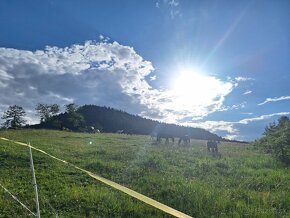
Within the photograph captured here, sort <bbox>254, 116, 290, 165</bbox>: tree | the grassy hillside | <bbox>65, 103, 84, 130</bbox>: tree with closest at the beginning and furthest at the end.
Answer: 1. the grassy hillside
2. <bbox>254, 116, 290, 165</bbox>: tree
3. <bbox>65, 103, 84, 130</bbox>: tree

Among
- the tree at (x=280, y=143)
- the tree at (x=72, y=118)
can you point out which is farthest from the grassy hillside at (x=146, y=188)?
the tree at (x=72, y=118)

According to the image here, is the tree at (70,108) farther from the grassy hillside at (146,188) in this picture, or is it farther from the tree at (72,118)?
the grassy hillside at (146,188)

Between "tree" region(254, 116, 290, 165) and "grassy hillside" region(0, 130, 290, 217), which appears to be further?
"tree" region(254, 116, 290, 165)

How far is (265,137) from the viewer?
107 ft

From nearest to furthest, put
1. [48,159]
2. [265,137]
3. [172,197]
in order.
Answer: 1. [172,197]
2. [48,159]
3. [265,137]

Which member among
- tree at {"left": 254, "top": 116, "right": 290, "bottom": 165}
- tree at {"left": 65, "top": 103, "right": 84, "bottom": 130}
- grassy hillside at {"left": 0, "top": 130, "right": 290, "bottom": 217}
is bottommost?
grassy hillside at {"left": 0, "top": 130, "right": 290, "bottom": 217}

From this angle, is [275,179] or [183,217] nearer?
[183,217]

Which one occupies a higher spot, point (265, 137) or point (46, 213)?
point (265, 137)

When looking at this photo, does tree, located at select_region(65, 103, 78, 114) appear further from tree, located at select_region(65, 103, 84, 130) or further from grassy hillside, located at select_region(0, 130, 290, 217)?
grassy hillside, located at select_region(0, 130, 290, 217)

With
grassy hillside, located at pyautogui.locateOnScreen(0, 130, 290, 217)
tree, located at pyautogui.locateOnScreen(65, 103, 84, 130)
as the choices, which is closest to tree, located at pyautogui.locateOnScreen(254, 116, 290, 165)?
grassy hillside, located at pyautogui.locateOnScreen(0, 130, 290, 217)

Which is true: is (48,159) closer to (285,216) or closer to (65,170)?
(65,170)

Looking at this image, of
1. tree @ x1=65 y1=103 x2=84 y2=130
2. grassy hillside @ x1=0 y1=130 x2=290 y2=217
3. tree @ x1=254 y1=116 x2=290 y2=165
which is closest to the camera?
grassy hillside @ x1=0 y1=130 x2=290 y2=217

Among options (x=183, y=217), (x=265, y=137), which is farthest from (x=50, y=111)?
(x=183, y=217)

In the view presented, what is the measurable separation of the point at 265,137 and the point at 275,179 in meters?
11.4
